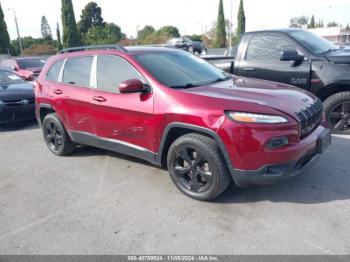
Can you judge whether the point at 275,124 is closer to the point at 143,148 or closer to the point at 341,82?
the point at 143,148

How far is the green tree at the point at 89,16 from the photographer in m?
66.5

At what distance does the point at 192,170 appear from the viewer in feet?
12.0

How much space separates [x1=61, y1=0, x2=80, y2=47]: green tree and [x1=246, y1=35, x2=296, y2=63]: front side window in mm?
31905

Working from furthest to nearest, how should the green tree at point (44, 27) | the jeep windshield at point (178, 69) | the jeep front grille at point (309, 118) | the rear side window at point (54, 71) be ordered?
1. the green tree at point (44, 27)
2. the rear side window at point (54, 71)
3. the jeep windshield at point (178, 69)
4. the jeep front grille at point (309, 118)

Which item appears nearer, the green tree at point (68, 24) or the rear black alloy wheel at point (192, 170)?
the rear black alloy wheel at point (192, 170)

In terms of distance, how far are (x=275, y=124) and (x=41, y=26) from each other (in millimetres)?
92268

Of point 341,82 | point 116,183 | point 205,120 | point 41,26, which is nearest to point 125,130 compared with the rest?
point 116,183

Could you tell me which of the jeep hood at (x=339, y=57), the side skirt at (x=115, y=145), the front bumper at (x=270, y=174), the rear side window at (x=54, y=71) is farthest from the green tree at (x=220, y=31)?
the front bumper at (x=270, y=174)

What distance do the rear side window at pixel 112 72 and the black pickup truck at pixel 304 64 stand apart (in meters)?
2.72

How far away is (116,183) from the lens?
14.0ft

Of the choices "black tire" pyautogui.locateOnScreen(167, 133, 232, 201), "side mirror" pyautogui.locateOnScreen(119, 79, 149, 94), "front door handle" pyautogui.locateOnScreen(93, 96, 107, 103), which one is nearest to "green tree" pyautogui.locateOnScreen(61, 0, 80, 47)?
"front door handle" pyautogui.locateOnScreen(93, 96, 107, 103)

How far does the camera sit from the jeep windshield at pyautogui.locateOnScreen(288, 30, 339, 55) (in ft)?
18.8

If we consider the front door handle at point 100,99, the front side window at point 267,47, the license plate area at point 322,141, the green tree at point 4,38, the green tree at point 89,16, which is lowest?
the license plate area at point 322,141

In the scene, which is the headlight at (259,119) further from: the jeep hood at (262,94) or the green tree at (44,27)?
the green tree at (44,27)
